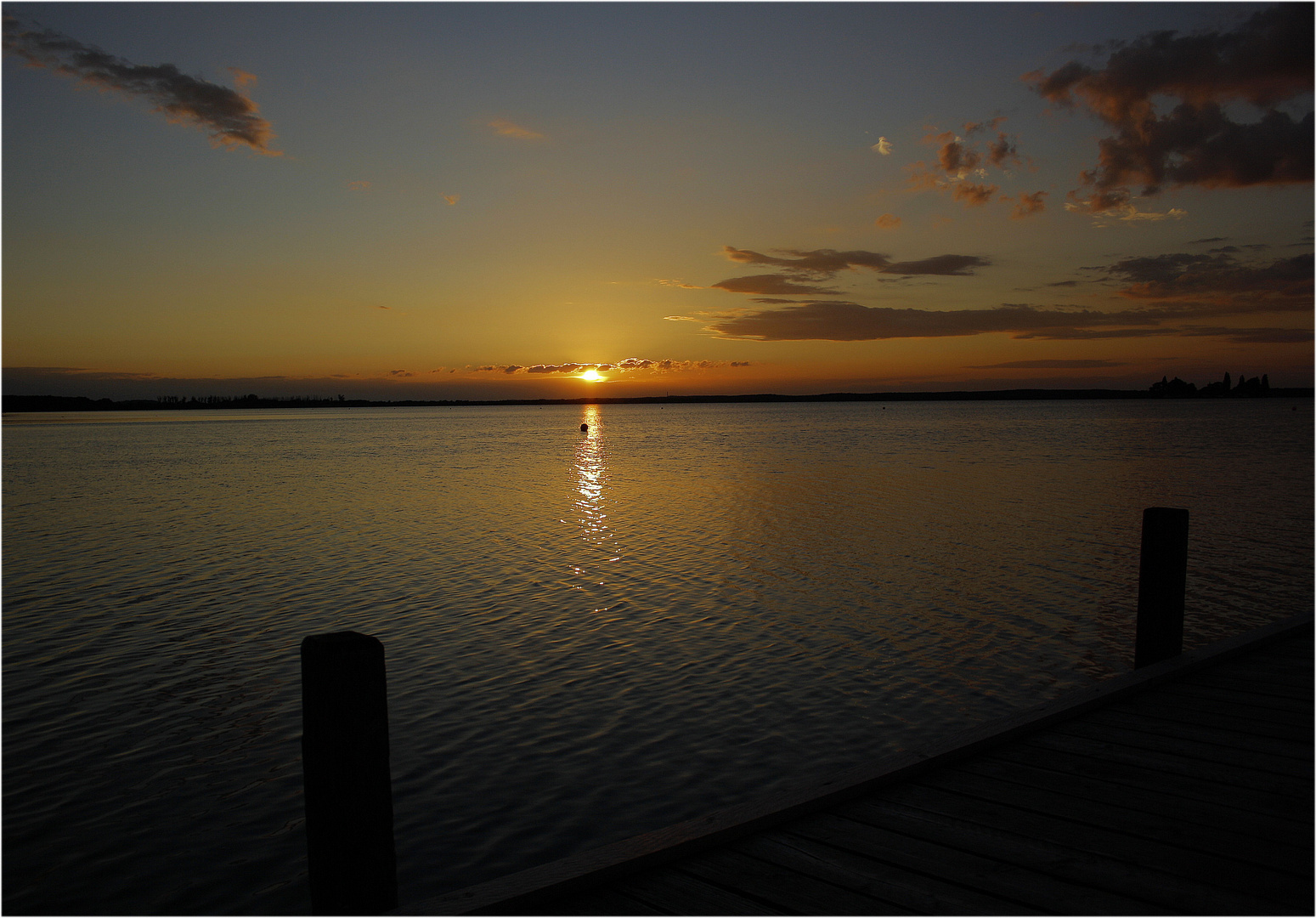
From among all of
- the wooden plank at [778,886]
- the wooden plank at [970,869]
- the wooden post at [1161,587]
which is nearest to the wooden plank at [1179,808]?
the wooden plank at [970,869]

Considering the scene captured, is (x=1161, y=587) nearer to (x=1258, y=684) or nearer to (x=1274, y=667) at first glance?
(x=1274, y=667)

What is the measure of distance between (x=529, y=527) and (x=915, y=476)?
21.3m

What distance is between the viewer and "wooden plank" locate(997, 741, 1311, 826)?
4.87 metres

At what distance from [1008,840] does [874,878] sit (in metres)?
0.94

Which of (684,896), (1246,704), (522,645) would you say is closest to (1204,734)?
(1246,704)

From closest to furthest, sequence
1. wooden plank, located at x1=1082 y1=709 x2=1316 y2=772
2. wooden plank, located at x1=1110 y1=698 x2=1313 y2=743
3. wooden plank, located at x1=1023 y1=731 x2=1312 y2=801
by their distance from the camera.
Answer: wooden plank, located at x1=1023 y1=731 x2=1312 y2=801 < wooden plank, located at x1=1082 y1=709 x2=1316 y2=772 < wooden plank, located at x1=1110 y1=698 x2=1313 y2=743

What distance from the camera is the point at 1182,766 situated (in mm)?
5492

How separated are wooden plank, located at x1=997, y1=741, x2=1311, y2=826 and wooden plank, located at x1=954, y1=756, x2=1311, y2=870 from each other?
5 centimetres

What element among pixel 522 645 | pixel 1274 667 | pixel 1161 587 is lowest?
pixel 522 645

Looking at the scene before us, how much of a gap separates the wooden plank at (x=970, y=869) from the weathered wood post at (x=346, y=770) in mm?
2386

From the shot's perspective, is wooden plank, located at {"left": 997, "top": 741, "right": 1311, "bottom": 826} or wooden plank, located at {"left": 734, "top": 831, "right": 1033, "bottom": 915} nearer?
wooden plank, located at {"left": 734, "top": 831, "right": 1033, "bottom": 915}

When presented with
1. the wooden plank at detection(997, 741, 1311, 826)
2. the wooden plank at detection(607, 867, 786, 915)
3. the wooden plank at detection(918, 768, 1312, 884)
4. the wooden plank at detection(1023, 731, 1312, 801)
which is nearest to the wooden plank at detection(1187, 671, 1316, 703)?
the wooden plank at detection(1023, 731, 1312, 801)

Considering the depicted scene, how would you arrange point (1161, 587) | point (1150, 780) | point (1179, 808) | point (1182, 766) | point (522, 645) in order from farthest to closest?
point (522, 645) → point (1161, 587) → point (1182, 766) → point (1150, 780) → point (1179, 808)

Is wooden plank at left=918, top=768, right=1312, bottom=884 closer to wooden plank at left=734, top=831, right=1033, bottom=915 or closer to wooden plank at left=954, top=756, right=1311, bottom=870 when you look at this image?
wooden plank at left=954, top=756, right=1311, bottom=870
